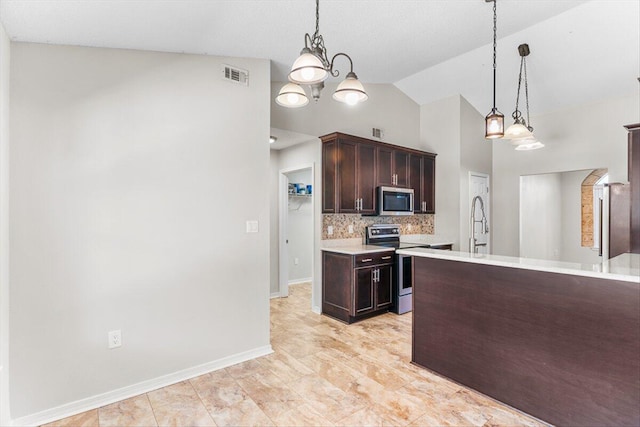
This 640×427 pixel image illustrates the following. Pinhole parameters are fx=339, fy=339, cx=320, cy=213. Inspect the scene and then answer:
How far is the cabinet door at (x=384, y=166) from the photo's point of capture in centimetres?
476

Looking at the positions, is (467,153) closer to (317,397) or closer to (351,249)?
(351,249)

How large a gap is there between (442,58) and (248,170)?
110 inches

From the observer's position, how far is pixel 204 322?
291 cm

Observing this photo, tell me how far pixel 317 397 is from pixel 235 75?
9.18 ft

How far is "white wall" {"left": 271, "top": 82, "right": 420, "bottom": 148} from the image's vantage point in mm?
4191

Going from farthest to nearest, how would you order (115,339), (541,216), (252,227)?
(541,216) → (252,227) → (115,339)

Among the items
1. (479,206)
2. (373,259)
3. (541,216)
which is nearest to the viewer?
(373,259)

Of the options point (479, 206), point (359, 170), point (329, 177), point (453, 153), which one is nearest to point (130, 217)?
point (329, 177)

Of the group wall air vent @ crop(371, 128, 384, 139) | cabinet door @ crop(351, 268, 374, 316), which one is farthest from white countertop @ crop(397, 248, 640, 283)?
wall air vent @ crop(371, 128, 384, 139)

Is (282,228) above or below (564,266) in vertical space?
above

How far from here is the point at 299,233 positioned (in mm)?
6223

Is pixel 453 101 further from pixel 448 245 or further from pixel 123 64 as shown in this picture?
pixel 123 64

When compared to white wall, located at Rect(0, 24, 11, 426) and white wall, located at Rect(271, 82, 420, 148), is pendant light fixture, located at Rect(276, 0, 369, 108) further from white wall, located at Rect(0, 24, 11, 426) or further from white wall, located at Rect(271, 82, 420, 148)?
white wall, located at Rect(271, 82, 420, 148)

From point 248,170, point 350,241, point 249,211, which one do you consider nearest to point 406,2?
point 248,170
